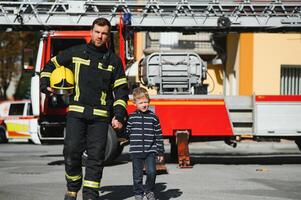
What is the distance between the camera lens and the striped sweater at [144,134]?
8.29 m

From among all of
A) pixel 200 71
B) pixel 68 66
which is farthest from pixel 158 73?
pixel 68 66

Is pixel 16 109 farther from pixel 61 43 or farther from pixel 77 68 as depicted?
pixel 77 68

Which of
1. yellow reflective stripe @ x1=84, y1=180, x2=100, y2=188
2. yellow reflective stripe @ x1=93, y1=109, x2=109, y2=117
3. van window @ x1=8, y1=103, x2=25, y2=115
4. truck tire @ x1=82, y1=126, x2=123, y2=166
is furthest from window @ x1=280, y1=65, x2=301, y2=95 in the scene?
yellow reflective stripe @ x1=84, y1=180, x2=100, y2=188

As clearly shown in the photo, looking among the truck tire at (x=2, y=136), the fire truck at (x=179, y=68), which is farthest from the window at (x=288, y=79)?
the truck tire at (x=2, y=136)

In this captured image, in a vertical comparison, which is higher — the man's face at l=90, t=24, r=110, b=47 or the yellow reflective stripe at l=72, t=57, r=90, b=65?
the man's face at l=90, t=24, r=110, b=47

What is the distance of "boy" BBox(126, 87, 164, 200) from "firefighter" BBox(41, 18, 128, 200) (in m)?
1.10

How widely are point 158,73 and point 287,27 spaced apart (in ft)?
12.4

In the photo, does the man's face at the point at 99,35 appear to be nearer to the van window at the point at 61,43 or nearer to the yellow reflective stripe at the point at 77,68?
the yellow reflective stripe at the point at 77,68

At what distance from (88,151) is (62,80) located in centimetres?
84

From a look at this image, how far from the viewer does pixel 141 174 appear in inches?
324

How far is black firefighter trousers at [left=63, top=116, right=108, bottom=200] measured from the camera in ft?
23.2

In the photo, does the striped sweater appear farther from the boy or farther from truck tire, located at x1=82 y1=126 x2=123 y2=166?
truck tire, located at x1=82 y1=126 x2=123 y2=166

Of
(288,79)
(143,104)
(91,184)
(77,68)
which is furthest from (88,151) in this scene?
(288,79)

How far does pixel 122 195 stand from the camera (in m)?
9.05
